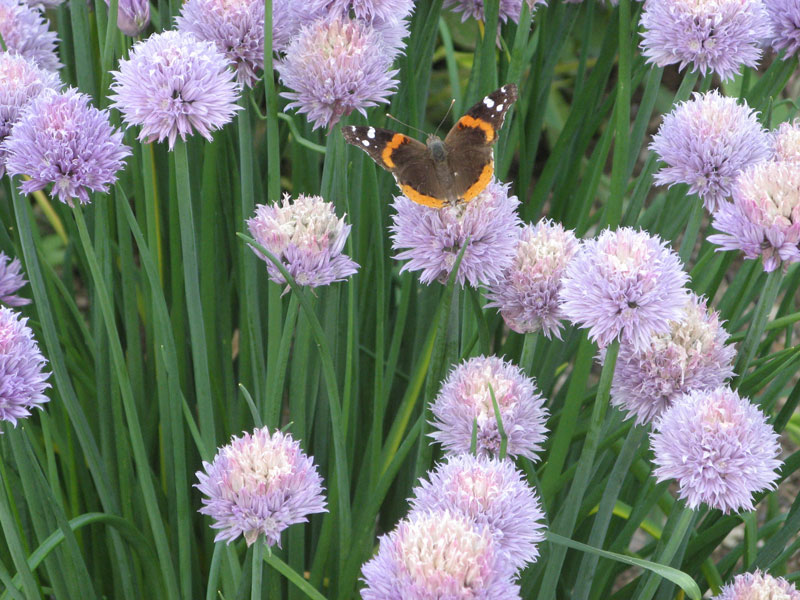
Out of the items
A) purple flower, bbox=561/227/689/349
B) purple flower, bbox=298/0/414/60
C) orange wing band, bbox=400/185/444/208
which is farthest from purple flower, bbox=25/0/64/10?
purple flower, bbox=561/227/689/349

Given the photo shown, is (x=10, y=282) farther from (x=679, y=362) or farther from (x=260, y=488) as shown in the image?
(x=679, y=362)

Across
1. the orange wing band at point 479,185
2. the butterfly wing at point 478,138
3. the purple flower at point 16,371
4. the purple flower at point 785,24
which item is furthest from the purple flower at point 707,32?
the purple flower at point 16,371

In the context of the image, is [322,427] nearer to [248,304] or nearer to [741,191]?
[248,304]

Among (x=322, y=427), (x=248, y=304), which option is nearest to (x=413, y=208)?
(x=248, y=304)

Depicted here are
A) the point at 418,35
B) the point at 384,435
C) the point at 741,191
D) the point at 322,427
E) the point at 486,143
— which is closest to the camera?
the point at 741,191

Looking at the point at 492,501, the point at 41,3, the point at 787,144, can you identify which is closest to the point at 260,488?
A: the point at 492,501

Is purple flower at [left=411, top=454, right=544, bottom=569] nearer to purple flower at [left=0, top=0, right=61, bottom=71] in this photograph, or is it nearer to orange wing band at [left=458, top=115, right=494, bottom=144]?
orange wing band at [left=458, top=115, right=494, bottom=144]
